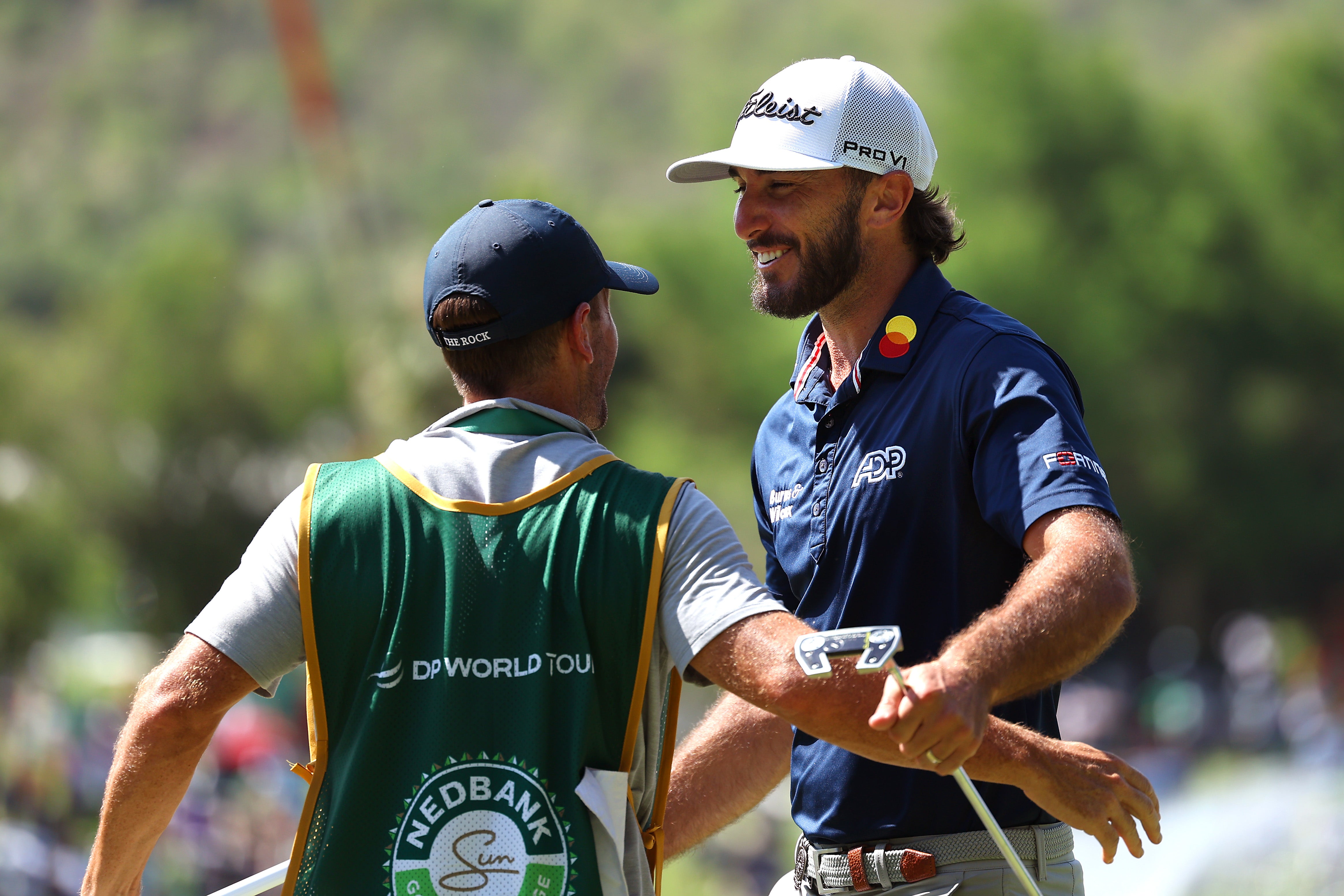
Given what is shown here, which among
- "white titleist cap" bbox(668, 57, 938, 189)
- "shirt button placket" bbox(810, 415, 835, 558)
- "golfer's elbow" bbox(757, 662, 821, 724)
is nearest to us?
"golfer's elbow" bbox(757, 662, 821, 724)

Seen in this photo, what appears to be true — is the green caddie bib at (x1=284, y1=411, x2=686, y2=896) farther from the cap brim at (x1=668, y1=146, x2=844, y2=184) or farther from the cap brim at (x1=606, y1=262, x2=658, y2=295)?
the cap brim at (x1=668, y1=146, x2=844, y2=184)

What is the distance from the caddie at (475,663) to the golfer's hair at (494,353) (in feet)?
0.53

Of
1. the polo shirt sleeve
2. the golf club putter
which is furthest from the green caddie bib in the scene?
the polo shirt sleeve

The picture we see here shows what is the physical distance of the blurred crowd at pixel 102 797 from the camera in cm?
1231

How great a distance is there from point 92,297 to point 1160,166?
92.5 feet

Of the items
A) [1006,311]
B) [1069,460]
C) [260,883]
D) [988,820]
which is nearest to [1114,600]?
[1069,460]

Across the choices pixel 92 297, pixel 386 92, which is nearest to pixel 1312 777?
pixel 92 297

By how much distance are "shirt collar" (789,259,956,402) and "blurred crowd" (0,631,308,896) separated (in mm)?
7644

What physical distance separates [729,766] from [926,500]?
0.75 meters

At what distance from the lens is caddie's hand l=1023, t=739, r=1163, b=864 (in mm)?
2139

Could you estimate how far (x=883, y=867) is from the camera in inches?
99.0

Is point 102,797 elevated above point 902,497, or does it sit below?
below

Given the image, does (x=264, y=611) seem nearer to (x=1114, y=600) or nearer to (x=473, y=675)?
(x=473, y=675)

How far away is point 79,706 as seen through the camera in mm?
18656
